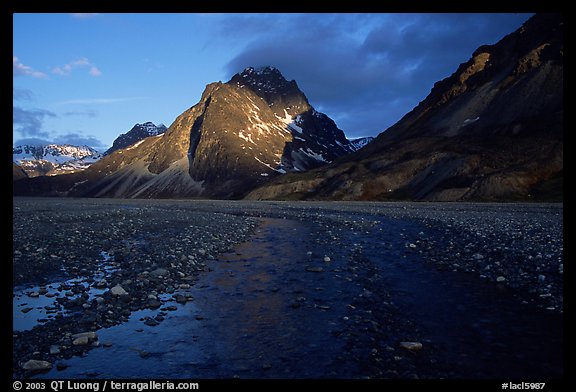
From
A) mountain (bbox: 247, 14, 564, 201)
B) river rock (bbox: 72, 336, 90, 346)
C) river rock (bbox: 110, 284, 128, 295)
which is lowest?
river rock (bbox: 72, 336, 90, 346)

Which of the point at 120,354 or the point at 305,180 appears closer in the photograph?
the point at 120,354

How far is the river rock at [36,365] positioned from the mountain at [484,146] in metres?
102

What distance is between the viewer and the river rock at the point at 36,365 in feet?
25.2

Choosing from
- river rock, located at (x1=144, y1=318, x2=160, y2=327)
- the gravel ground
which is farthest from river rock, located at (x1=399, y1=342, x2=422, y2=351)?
river rock, located at (x1=144, y1=318, x2=160, y2=327)

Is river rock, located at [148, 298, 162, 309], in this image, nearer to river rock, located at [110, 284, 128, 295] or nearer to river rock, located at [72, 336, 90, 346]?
river rock, located at [110, 284, 128, 295]

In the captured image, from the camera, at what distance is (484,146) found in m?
128

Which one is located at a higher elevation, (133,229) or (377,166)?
(377,166)

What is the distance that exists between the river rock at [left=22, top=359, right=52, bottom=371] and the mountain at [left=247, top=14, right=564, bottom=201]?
334ft

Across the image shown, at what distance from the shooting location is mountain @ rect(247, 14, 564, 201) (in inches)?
4104

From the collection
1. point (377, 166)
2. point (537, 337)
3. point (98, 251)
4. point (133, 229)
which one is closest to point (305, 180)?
point (377, 166)

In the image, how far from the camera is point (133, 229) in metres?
32.5

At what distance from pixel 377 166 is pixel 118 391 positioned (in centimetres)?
15668
